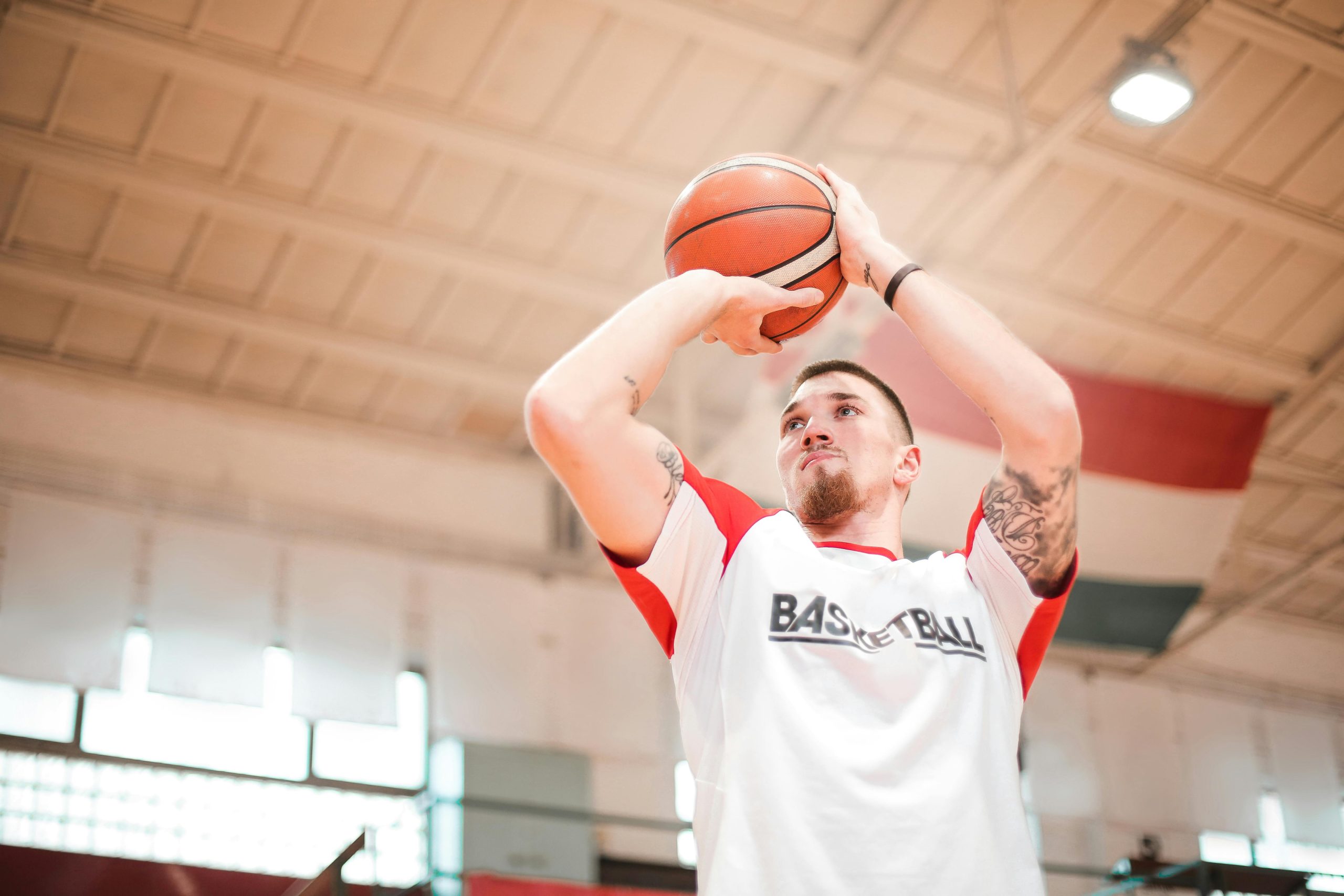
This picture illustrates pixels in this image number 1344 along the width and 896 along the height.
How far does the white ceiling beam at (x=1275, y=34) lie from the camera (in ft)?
26.0

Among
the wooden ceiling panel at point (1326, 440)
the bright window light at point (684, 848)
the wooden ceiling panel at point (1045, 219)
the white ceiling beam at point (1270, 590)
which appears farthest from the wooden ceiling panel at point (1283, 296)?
the bright window light at point (684, 848)

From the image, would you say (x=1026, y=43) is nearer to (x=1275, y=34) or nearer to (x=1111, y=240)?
(x=1275, y=34)

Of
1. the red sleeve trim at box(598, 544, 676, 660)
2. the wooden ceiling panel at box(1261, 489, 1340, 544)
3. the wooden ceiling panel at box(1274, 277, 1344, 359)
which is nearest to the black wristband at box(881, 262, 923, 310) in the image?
the red sleeve trim at box(598, 544, 676, 660)

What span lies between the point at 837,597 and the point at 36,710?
27.4 ft

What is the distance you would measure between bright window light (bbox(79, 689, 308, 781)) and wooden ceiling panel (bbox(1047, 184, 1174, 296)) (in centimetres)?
679

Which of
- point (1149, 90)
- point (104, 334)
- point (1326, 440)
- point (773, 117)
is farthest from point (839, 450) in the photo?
point (1326, 440)

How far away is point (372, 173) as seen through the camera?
848cm

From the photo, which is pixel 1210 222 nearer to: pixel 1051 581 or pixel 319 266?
pixel 319 266

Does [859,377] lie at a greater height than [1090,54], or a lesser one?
lesser

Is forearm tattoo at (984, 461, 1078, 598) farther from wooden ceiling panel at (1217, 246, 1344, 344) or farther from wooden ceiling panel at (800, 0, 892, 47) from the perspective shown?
wooden ceiling panel at (1217, 246, 1344, 344)

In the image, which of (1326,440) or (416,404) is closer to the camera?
(416,404)

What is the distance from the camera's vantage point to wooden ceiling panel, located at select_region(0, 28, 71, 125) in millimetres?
7461

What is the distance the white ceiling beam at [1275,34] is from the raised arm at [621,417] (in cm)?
725

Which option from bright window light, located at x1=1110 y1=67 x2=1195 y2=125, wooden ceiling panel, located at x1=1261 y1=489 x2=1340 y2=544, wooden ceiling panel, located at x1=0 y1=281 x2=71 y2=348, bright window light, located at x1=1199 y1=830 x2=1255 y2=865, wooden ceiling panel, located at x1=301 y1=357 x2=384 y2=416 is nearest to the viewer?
bright window light, located at x1=1110 y1=67 x2=1195 y2=125
